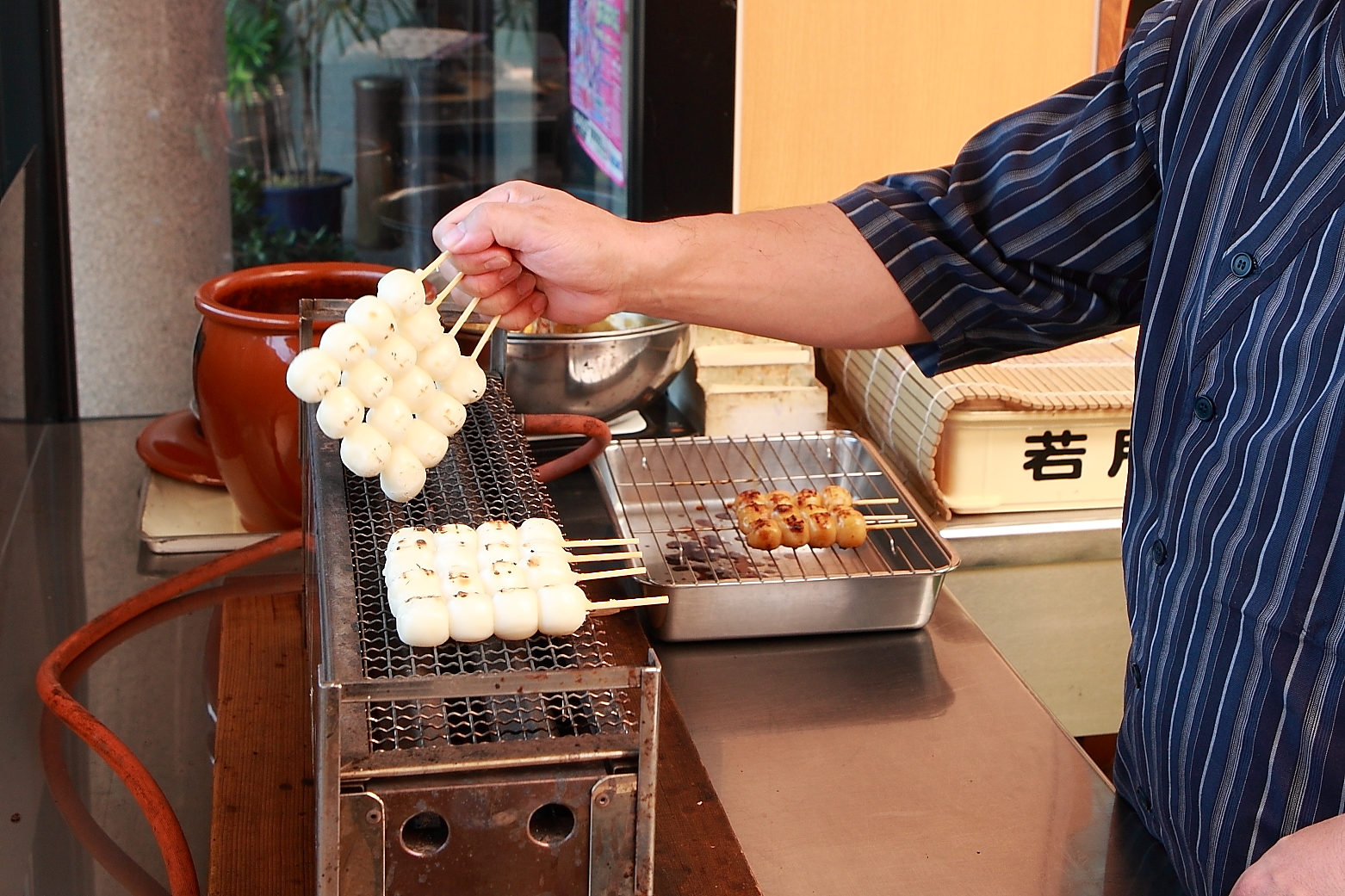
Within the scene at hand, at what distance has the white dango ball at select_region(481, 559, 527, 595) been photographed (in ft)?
3.35

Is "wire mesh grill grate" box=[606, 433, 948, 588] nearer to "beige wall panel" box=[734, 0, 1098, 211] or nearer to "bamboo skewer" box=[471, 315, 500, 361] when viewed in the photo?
"bamboo skewer" box=[471, 315, 500, 361]

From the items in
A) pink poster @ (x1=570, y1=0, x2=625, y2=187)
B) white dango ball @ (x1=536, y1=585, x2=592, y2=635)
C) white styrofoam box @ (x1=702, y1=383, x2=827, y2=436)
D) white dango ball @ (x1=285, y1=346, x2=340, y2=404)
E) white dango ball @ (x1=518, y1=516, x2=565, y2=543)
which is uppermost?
pink poster @ (x1=570, y1=0, x2=625, y2=187)

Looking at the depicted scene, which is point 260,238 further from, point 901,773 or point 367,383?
point 901,773

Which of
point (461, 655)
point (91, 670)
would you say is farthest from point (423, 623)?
point (91, 670)

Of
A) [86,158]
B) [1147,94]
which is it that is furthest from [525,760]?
[86,158]

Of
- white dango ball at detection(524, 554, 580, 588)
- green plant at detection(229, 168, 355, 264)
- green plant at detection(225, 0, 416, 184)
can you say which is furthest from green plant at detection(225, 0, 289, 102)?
white dango ball at detection(524, 554, 580, 588)

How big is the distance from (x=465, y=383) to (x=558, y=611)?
43 centimetres

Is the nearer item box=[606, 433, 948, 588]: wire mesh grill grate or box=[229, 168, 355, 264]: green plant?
box=[606, 433, 948, 588]: wire mesh grill grate

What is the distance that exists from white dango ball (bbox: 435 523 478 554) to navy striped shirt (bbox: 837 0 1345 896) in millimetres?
707

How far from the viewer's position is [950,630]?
1806 millimetres

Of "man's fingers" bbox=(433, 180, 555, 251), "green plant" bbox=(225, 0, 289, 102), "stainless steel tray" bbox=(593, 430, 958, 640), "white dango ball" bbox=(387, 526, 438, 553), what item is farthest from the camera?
"green plant" bbox=(225, 0, 289, 102)

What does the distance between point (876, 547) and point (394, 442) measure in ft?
3.14

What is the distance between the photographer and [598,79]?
264 centimetres

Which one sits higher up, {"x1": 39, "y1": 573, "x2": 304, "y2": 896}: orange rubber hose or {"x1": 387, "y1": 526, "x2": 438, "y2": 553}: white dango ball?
{"x1": 387, "y1": 526, "x2": 438, "y2": 553}: white dango ball
